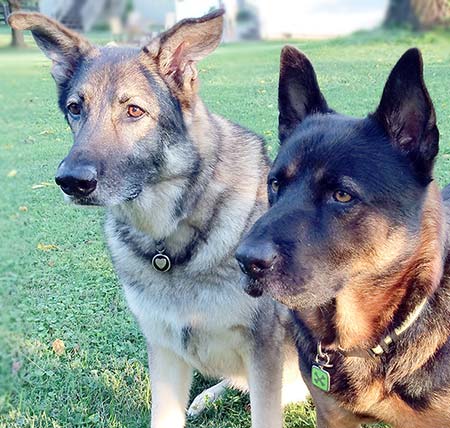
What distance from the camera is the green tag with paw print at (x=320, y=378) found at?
2.49m

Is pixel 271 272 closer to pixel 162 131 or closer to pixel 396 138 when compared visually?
pixel 396 138

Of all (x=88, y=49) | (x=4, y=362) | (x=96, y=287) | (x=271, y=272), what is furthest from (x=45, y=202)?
(x=4, y=362)

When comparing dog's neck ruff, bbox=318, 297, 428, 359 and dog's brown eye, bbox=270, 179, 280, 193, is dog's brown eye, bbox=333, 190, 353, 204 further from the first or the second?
dog's neck ruff, bbox=318, 297, 428, 359

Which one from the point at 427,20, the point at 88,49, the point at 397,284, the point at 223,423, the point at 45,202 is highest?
the point at 427,20

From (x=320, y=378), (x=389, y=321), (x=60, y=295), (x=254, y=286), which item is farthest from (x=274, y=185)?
(x=60, y=295)

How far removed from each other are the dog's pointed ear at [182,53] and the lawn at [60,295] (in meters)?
0.09

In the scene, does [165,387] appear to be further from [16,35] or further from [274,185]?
[16,35]

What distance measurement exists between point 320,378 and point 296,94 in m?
1.24

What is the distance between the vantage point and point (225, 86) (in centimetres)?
1127

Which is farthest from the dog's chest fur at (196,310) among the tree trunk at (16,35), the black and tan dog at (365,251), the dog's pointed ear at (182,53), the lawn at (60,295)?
A: the tree trunk at (16,35)

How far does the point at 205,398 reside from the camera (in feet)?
11.3

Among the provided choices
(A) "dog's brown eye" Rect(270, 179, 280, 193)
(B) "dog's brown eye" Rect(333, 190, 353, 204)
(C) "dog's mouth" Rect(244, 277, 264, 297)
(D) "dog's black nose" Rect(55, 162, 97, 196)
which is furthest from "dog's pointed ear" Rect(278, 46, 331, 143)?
(D) "dog's black nose" Rect(55, 162, 97, 196)

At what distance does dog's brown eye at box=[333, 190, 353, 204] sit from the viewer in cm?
218

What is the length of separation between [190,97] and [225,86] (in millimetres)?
8582
